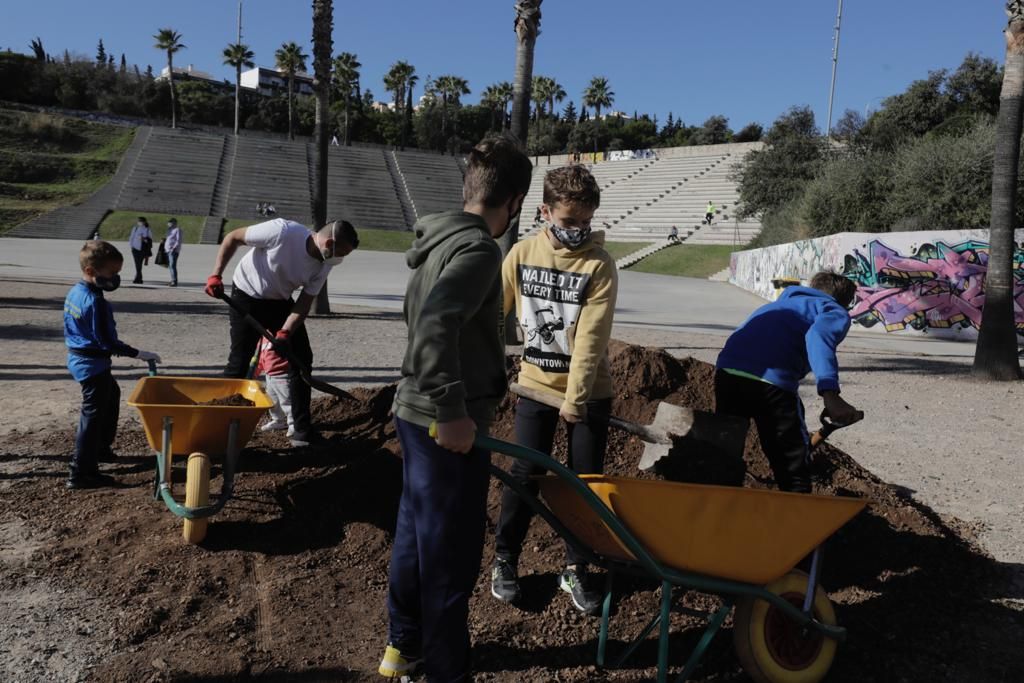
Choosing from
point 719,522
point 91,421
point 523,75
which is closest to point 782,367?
point 719,522

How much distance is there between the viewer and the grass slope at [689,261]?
35.2 meters

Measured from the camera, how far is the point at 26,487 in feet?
14.0

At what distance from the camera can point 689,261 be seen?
122 ft

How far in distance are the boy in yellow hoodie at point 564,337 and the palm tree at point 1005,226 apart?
8.80m

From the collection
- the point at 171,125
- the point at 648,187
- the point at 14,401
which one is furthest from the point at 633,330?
the point at 171,125

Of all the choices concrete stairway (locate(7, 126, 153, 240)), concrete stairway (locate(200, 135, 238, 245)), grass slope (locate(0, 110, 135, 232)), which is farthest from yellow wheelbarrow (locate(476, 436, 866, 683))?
grass slope (locate(0, 110, 135, 232))

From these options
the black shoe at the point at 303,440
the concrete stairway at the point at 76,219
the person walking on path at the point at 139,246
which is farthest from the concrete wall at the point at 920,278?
the concrete stairway at the point at 76,219

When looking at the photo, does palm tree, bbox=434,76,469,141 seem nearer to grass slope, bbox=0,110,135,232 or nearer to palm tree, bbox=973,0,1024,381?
grass slope, bbox=0,110,135,232

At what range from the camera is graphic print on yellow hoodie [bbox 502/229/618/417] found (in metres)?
2.97

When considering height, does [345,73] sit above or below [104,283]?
above

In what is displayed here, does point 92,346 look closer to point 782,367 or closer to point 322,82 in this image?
point 782,367

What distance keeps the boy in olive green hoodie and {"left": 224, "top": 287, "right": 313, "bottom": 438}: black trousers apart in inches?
108

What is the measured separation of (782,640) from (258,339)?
141 inches

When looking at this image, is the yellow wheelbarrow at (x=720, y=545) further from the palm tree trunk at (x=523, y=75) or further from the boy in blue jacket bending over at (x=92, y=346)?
the palm tree trunk at (x=523, y=75)
